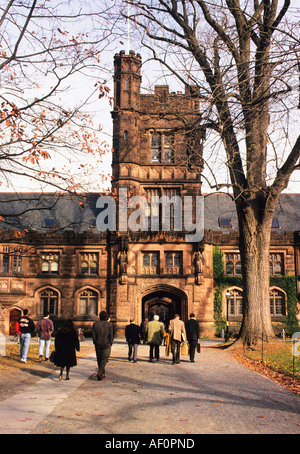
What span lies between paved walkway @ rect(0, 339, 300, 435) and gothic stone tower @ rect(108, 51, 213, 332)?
56.3ft

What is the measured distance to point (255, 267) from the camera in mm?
16688

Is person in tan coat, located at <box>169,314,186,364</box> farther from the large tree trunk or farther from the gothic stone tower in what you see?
the gothic stone tower

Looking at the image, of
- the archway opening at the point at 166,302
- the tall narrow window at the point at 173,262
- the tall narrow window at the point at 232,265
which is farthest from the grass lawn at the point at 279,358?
the tall narrow window at the point at 232,265

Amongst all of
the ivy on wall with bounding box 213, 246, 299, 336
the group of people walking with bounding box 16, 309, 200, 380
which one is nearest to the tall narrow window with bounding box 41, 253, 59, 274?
the ivy on wall with bounding box 213, 246, 299, 336

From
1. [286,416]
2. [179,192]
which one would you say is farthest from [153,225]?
[286,416]

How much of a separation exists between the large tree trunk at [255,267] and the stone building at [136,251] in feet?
40.2

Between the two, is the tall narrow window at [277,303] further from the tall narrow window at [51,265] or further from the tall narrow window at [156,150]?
the tall narrow window at [51,265]

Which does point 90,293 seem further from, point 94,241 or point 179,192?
point 179,192

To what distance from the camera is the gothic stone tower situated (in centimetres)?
2902

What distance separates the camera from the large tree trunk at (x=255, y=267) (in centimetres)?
1652

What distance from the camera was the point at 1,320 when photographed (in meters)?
30.8

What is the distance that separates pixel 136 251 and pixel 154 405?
21902mm

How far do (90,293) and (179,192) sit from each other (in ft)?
28.9
